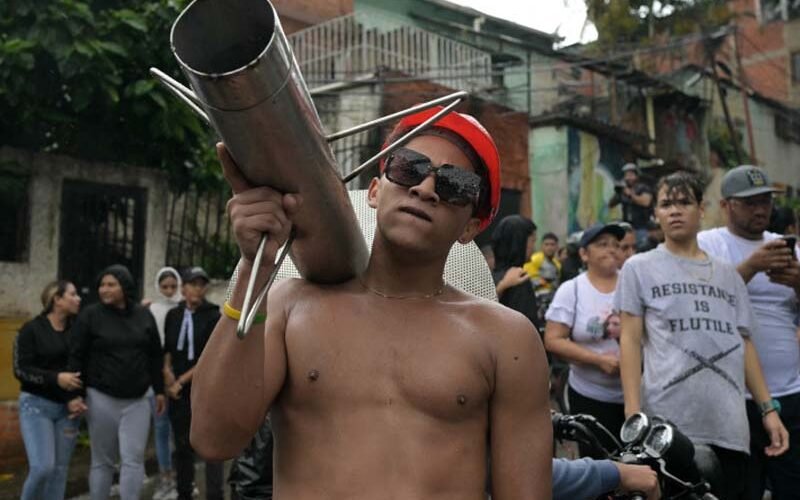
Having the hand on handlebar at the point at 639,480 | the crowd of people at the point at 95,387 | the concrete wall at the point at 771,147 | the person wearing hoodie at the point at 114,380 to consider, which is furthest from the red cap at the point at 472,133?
the concrete wall at the point at 771,147

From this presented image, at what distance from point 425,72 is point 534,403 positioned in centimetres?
1620

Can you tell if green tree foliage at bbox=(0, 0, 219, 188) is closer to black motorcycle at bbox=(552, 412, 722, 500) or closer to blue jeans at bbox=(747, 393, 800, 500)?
blue jeans at bbox=(747, 393, 800, 500)

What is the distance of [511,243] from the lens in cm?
596

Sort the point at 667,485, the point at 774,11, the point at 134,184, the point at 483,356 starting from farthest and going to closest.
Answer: the point at 774,11 < the point at 134,184 < the point at 667,485 < the point at 483,356

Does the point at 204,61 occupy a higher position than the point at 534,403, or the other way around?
the point at 204,61

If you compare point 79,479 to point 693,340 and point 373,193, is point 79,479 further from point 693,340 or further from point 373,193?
point 373,193

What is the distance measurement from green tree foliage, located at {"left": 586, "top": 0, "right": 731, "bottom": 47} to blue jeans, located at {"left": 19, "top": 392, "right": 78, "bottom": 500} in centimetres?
2036

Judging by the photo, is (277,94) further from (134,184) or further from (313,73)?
(313,73)

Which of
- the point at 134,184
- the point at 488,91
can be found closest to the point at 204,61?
the point at 134,184

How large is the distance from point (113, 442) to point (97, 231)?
141 inches

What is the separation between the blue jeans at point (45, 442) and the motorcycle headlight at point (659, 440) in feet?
15.1

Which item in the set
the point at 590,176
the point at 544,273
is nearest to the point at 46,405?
the point at 544,273

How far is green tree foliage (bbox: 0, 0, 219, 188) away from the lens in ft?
27.1

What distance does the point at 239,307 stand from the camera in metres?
1.88
